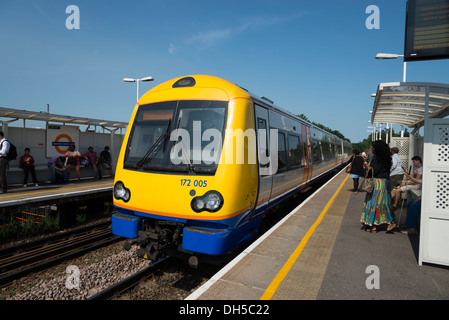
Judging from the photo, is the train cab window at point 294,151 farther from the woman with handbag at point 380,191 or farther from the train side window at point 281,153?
the woman with handbag at point 380,191

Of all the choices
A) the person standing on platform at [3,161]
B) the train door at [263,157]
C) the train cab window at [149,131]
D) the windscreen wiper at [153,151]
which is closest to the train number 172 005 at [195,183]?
the train cab window at [149,131]

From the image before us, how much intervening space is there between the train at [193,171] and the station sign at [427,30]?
3.02 meters

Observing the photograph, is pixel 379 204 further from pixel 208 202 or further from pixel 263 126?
pixel 208 202

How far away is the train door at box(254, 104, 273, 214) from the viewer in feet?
15.4

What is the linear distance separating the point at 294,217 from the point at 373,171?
1.94 m

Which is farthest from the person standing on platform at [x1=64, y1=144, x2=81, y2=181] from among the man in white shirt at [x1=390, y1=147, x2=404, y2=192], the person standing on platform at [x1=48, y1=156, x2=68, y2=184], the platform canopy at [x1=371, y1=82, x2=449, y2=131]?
the man in white shirt at [x1=390, y1=147, x2=404, y2=192]

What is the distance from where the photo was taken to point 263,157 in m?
4.84

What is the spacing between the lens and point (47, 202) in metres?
7.68

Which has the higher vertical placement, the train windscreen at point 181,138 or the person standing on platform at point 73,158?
the train windscreen at point 181,138

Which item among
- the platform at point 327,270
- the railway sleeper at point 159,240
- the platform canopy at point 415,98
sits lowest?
the platform at point 327,270

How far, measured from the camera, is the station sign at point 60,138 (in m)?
11.8

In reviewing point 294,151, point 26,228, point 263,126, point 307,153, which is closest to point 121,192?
point 263,126

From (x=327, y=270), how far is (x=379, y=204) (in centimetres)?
235

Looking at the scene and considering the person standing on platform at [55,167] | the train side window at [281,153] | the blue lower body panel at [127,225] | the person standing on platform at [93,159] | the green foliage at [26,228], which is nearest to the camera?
the blue lower body panel at [127,225]
